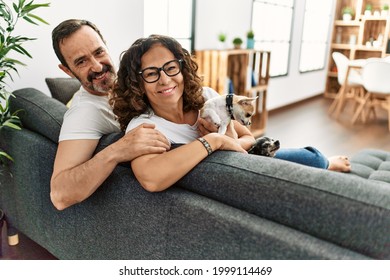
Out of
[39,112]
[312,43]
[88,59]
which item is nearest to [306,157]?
[88,59]

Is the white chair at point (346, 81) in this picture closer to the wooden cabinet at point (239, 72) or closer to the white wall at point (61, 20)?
the wooden cabinet at point (239, 72)

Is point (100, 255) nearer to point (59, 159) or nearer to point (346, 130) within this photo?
point (59, 159)

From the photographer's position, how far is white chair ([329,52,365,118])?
347 cm

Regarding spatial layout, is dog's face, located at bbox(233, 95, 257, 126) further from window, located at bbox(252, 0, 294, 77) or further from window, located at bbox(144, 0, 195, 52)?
window, located at bbox(252, 0, 294, 77)

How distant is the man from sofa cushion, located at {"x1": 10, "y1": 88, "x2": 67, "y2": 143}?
0.10m

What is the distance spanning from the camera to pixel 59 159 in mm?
1053

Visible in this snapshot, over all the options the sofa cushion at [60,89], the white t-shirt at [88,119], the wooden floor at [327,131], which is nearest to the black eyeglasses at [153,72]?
the white t-shirt at [88,119]

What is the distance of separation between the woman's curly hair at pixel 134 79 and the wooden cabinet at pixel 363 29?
5.44 ft

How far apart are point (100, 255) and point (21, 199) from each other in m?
0.57

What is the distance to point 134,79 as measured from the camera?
1.09 meters

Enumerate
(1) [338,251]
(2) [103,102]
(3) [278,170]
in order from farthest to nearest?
(2) [103,102], (3) [278,170], (1) [338,251]

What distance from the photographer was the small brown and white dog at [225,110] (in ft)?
3.98

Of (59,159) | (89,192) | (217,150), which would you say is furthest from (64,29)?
(217,150)

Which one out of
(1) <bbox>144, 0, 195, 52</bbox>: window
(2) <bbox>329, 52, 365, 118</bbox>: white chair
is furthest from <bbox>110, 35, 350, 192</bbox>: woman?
(2) <bbox>329, 52, 365, 118</bbox>: white chair
